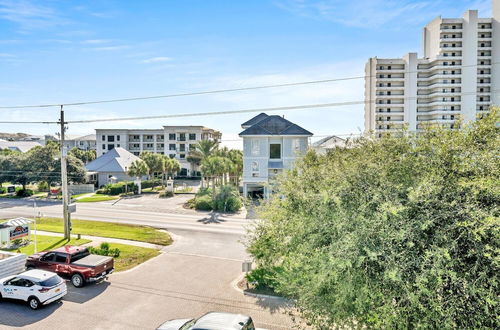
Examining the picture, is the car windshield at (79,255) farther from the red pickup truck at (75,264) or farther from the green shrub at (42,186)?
the green shrub at (42,186)

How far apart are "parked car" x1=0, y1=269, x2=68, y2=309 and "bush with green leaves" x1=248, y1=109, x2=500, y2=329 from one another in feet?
33.2

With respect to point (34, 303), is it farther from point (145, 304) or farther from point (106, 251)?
point (106, 251)

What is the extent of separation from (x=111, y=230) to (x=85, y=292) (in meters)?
12.3

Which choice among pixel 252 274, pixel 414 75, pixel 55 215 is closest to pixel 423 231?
pixel 252 274

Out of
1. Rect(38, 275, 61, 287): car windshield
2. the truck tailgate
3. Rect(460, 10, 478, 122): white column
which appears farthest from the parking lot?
Rect(460, 10, 478, 122): white column

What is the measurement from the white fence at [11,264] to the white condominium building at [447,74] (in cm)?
6337

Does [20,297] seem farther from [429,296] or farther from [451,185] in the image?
[451,185]

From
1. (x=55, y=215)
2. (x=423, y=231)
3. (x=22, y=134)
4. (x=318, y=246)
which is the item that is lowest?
(x=55, y=215)

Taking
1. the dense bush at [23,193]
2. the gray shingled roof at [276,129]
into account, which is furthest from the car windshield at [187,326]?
the dense bush at [23,193]

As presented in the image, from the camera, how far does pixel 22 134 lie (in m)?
165

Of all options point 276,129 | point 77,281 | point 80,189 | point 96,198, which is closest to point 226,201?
point 276,129

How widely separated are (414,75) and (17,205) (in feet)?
248

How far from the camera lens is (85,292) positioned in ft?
48.2

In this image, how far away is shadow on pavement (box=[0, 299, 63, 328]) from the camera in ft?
39.7
